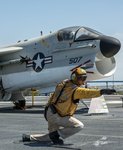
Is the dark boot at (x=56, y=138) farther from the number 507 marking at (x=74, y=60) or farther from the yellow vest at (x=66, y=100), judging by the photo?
the number 507 marking at (x=74, y=60)

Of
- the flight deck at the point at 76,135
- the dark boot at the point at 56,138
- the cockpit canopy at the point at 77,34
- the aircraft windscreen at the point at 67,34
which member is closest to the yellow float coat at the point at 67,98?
the dark boot at the point at 56,138

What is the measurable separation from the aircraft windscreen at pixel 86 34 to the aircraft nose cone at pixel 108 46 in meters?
0.39

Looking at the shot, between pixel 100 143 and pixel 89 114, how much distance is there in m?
7.63

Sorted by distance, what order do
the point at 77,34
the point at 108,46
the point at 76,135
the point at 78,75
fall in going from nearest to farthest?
the point at 78,75 → the point at 76,135 → the point at 108,46 → the point at 77,34

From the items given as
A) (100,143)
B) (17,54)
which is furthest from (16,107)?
(100,143)

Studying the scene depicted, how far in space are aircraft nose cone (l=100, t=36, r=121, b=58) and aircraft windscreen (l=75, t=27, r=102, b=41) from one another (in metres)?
0.39

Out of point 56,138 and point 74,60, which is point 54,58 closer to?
point 74,60

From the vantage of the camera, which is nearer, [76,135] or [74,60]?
[76,135]

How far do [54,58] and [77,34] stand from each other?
1412 mm

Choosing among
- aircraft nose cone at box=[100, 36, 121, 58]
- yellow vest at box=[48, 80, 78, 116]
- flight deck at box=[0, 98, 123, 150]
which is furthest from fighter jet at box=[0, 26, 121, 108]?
yellow vest at box=[48, 80, 78, 116]

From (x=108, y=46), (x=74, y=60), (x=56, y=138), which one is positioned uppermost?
(x=108, y=46)

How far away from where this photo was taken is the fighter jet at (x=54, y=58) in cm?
1775

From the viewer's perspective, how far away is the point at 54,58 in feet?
61.6

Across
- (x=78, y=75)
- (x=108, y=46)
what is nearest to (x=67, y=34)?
(x=108, y=46)
